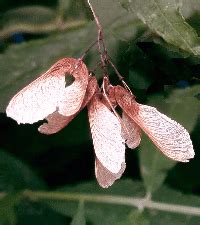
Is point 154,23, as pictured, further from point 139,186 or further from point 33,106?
point 139,186

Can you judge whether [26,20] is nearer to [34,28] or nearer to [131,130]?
[34,28]

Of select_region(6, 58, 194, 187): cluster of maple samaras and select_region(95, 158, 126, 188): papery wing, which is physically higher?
select_region(6, 58, 194, 187): cluster of maple samaras

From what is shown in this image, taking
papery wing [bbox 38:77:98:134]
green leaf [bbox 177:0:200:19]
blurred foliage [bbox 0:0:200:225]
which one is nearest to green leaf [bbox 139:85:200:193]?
blurred foliage [bbox 0:0:200:225]

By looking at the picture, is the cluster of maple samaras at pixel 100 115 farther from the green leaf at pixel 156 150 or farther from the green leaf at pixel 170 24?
the green leaf at pixel 156 150

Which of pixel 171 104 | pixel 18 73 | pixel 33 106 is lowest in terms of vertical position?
pixel 171 104

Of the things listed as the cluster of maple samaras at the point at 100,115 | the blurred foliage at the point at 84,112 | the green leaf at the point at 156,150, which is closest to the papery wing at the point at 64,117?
the cluster of maple samaras at the point at 100,115

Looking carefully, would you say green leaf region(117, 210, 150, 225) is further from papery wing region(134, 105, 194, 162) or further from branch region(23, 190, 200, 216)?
papery wing region(134, 105, 194, 162)

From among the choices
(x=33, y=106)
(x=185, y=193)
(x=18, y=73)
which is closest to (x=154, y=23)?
(x=33, y=106)
